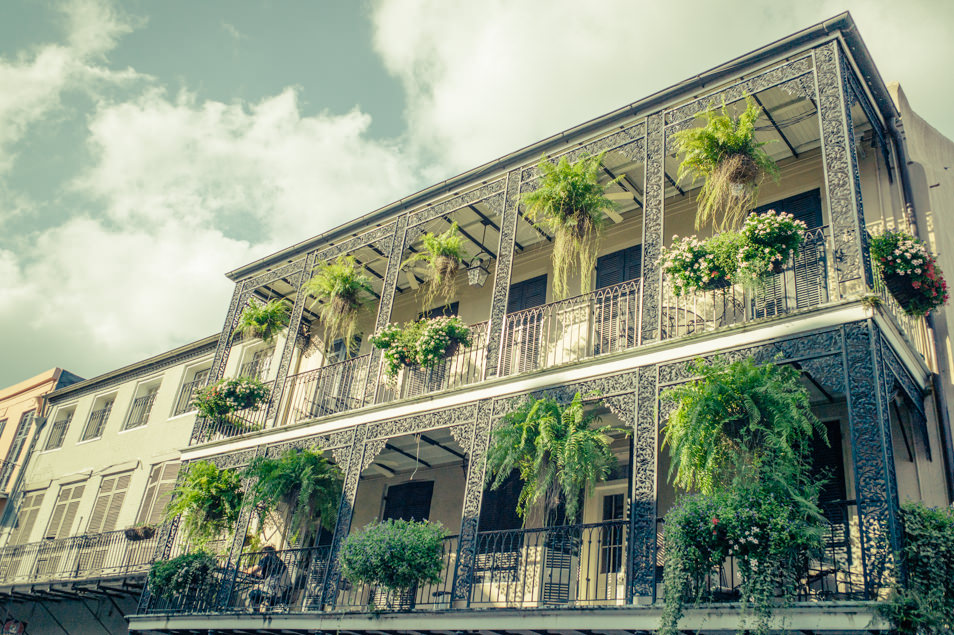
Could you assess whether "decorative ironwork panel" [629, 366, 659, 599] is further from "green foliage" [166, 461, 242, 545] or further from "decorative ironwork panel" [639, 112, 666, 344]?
"green foliage" [166, 461, 242, 545]

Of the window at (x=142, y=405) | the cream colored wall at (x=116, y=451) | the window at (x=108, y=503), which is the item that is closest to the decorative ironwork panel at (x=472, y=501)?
the cream colored wall at (x=116, y=451)

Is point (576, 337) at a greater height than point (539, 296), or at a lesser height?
lesser

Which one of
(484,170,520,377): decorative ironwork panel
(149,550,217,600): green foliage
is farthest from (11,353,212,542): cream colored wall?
(484,170,520,377): decorative ironwork panel

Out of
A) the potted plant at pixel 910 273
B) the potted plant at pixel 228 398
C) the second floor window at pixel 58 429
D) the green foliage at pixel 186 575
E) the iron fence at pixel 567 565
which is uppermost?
the second floor window at pixel 58 429

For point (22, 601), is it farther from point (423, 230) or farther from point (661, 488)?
point (661, 488)

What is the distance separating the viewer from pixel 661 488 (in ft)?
33.7

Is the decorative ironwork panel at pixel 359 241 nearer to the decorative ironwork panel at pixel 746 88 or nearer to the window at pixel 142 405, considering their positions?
the decorative ironwork panel at pixel 746 88

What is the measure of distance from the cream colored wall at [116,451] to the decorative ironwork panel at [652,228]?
37.7 ft

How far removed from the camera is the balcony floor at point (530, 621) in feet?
21.9

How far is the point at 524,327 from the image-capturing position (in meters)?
12.1

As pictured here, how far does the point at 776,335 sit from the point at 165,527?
33.3 ft

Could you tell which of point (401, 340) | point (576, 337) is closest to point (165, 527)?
point (401, 340)

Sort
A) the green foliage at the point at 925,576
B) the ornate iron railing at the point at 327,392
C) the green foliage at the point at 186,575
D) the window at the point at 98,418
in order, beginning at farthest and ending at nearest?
the window at the point at 98,418
the ornate iron railing at the point at 327,392
the green foliage at the point at 186,575
the green foliage at the point at 925,576

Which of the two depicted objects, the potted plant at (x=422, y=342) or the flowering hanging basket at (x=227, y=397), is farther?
the flowering hanging basket at (x=227, y=397)
